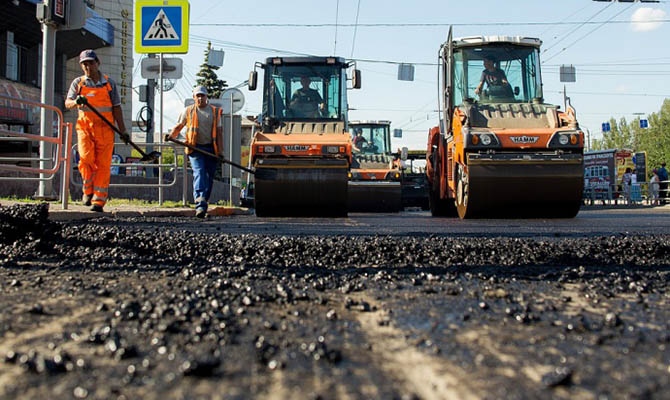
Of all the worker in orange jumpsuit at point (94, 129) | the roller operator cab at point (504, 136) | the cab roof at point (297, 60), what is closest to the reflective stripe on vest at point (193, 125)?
the worker in orange jumpsuit at point (94, 129)

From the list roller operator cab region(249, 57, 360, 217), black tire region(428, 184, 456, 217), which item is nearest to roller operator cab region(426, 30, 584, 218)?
black tire region(428, 184, 456, 217)

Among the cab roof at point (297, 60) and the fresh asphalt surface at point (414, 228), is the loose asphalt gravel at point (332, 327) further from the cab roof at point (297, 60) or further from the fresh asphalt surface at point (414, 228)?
the cab roof at point (297, 60)

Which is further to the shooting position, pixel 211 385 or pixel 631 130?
pixel 631 130

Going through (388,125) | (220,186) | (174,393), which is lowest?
(174,393)

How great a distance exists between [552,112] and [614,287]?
23.7 feet

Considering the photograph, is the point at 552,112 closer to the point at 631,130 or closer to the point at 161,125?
the point at 161,125

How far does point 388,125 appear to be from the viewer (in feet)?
62.1

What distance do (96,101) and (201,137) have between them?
1703mm

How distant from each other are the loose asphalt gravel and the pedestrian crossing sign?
7.40m

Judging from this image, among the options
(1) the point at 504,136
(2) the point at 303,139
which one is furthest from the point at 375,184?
(1) the point at 504,136

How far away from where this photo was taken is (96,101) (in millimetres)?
8008

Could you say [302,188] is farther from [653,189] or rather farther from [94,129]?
[653,189]

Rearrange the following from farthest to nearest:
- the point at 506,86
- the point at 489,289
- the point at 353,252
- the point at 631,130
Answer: the point at 631,130
the point at 506,86
the point at 353,252
the point at 489,289

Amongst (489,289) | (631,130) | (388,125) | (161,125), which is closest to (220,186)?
(388,125)
